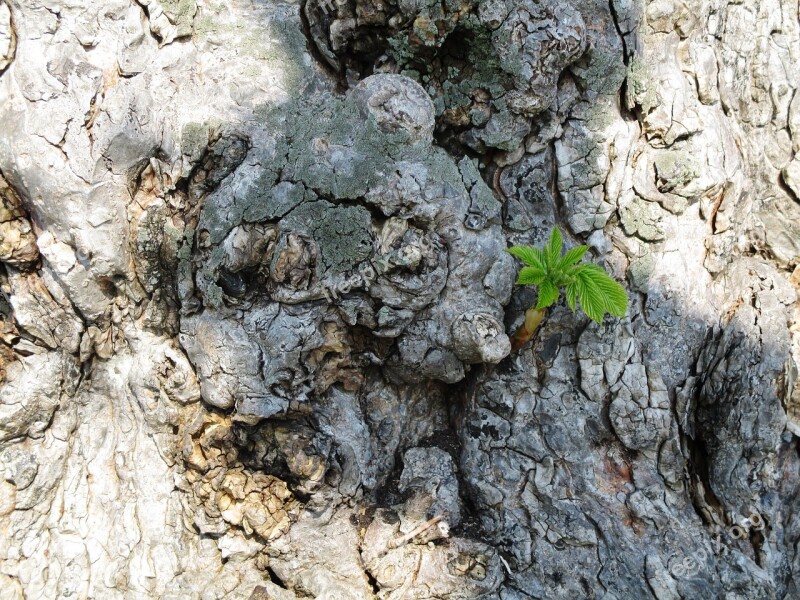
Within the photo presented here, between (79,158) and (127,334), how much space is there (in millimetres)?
884

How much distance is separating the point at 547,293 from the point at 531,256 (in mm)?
186

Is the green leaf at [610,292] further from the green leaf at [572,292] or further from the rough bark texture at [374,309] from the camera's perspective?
the rough bark texture at [374,309]

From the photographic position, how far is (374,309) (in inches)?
110

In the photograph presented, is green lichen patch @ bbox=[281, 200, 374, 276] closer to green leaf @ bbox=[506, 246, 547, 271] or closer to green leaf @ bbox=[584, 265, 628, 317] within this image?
green leaf @ bbox=[506, 246, 547, 271]

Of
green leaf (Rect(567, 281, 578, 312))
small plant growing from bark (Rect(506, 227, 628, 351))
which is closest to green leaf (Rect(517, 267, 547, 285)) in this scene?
small plant growing from bark (Rect(506, 227, 628, 351))

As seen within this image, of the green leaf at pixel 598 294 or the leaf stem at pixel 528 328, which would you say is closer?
the green leaf at pixel 598 294

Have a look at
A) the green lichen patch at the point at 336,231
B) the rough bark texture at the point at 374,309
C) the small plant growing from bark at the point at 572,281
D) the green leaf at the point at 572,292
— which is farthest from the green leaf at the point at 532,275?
the green lichen patch at the point at 336,231

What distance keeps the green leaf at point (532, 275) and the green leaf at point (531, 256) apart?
23mm

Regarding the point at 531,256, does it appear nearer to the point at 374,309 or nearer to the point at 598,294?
the point at 598,294

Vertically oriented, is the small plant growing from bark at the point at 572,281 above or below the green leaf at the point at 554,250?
below

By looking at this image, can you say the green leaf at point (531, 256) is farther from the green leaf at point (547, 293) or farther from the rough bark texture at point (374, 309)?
Result: the rough bark texture at point (374, 309)

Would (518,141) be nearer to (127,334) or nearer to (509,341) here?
(509,341)

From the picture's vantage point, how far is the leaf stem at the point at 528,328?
281cm

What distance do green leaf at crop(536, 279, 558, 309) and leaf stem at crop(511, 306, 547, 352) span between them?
0.11m
